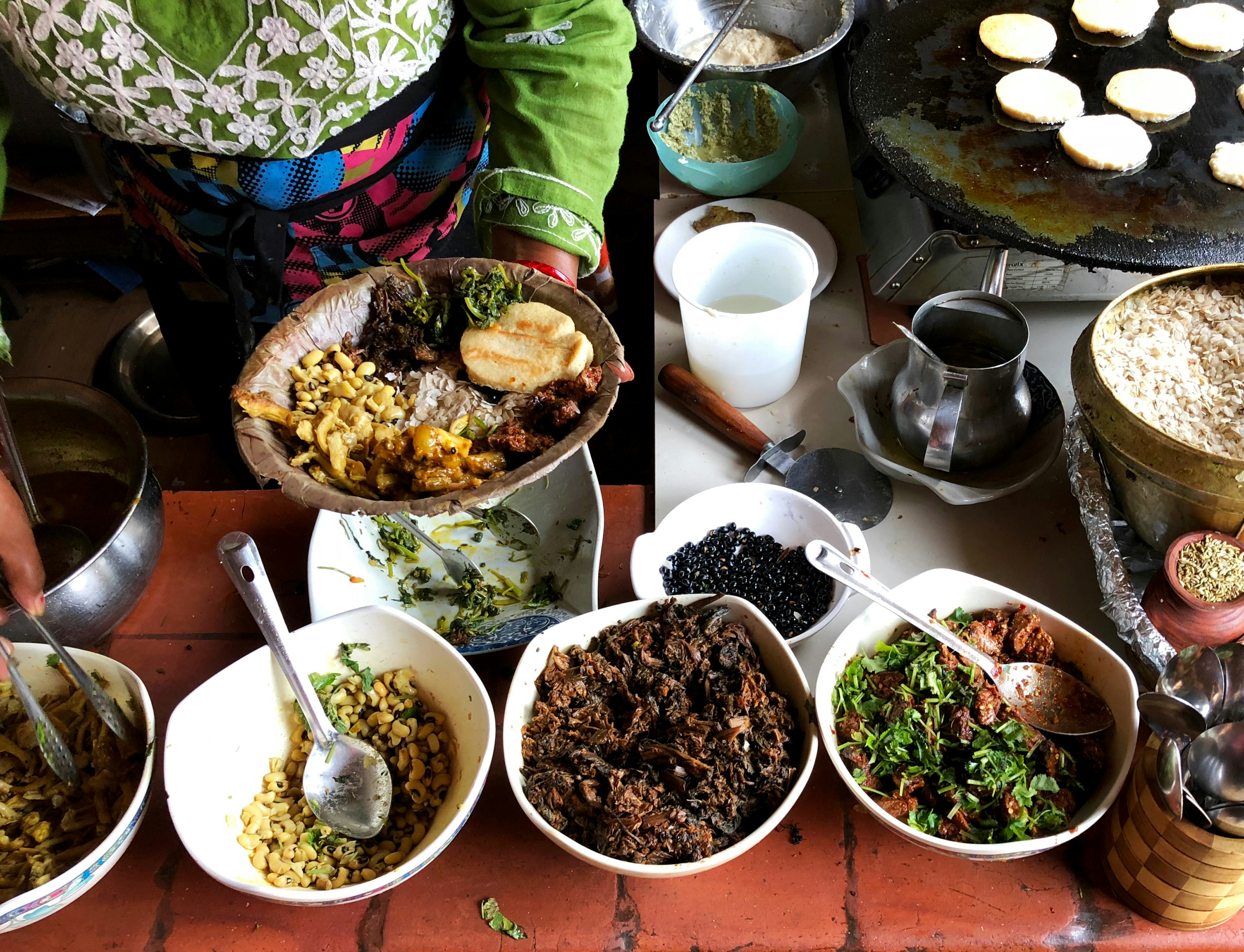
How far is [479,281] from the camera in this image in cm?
Result: 149

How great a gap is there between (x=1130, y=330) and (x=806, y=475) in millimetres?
642

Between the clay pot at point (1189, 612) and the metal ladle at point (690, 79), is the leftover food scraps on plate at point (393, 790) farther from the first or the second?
the metal ladle at point (690, 79)

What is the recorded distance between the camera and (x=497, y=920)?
1.29 meters

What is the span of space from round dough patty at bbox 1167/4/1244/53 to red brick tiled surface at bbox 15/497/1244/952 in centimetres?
188

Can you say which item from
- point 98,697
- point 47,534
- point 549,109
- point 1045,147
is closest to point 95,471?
point 47,534

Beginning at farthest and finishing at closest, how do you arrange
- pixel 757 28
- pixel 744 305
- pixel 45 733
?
pixel 757 28 < pixel 744 305 < pixel 45 733

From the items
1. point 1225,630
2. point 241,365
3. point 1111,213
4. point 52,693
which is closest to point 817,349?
point 1111,213

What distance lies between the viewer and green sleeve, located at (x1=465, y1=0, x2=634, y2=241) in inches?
65.1

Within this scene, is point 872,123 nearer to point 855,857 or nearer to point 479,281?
point 479,281

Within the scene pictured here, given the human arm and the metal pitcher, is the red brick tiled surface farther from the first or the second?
the human arm

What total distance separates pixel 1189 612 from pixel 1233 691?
0.25 meters

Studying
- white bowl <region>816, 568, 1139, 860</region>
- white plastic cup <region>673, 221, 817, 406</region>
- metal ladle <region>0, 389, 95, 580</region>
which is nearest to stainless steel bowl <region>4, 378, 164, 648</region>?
metal ladle <region>0, 389, 95, 580</region>

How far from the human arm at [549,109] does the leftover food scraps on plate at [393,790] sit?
35.8 inches

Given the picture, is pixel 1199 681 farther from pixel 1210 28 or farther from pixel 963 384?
pixel 1210 28
